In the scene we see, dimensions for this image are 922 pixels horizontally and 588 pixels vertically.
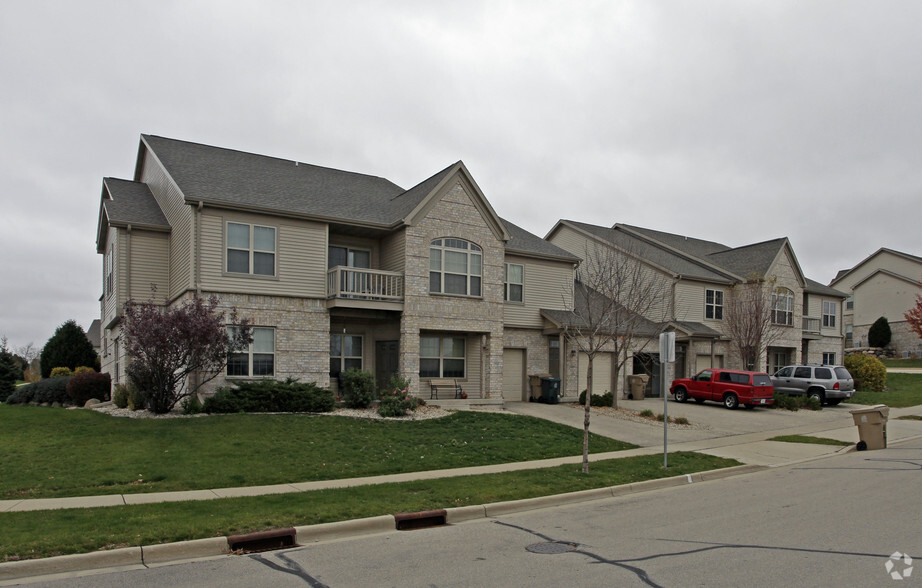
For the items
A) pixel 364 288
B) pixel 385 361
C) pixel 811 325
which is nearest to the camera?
→ pixel 364 288

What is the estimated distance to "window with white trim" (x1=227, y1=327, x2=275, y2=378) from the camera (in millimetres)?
20281

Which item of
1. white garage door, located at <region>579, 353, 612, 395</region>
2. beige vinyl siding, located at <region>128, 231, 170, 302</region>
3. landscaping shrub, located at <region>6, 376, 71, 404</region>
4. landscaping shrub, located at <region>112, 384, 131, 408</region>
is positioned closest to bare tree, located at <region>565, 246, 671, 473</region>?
white garage door, located at <region>579, 353, 612, 395</region>

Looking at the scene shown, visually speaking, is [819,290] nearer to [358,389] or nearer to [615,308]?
[615,308]

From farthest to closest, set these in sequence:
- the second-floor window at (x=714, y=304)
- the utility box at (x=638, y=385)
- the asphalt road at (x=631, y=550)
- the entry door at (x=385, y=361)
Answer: the second-floor window at (x=714, y=304)
the utility box at (x=638, y=385)
the entry door at (x=385, y=361)
the asphalt road at (x=631, y=550)

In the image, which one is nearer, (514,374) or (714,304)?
(514,374)

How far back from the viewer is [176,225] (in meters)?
21.7

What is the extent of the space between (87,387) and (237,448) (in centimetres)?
1300

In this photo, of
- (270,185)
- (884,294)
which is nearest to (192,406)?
(270,185)

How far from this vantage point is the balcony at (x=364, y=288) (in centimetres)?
2125

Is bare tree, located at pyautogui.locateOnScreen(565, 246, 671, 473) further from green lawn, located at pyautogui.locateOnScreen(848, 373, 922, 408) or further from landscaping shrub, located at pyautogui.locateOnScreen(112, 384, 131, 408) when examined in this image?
landscaping shrub, located at pyautogui.locateOnScreen(112, 384, 131, 408)

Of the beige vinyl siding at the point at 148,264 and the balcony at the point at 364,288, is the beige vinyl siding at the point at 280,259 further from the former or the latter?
the beige vinyl siding at the point at 148,264

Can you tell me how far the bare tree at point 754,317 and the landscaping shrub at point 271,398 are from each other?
21.6 meters

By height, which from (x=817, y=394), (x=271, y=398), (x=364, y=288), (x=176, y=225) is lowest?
(x=817, y=394)

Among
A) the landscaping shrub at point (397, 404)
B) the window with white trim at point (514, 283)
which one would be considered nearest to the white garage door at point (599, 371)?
the window with white trim at point (514, 283)
